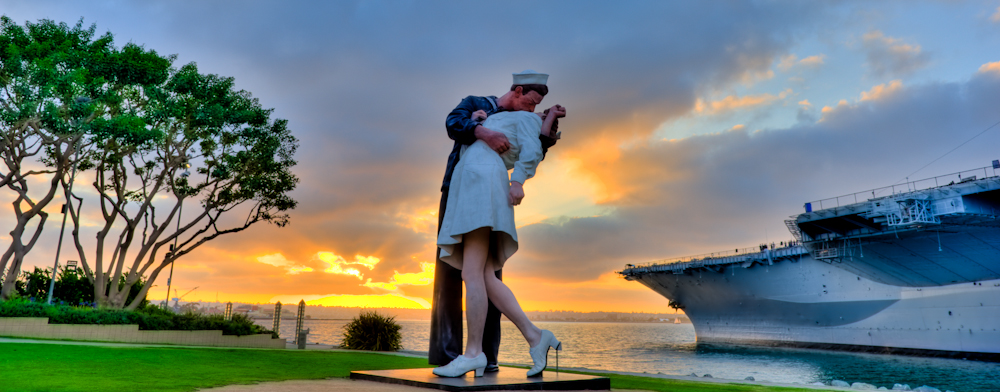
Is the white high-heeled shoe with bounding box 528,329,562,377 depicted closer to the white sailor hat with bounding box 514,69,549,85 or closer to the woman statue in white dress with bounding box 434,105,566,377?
the woman statue in white dress with bounding box 434,105,566,377

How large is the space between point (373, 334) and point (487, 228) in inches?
418

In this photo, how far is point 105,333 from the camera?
12.2m

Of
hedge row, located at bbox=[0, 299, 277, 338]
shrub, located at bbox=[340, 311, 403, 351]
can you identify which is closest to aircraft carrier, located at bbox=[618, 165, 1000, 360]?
shrub, located at bbox=[340, 311, 403, 351]

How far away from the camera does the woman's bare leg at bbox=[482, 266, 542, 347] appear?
3.10 metres

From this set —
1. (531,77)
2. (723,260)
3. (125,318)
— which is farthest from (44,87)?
(723,260)

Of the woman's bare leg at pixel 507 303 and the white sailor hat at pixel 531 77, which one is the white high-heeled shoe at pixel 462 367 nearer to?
the woman's bare leg at pixel 507 303

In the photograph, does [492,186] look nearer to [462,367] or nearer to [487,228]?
[487,228]

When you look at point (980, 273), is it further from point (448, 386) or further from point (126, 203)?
point (126, 203)

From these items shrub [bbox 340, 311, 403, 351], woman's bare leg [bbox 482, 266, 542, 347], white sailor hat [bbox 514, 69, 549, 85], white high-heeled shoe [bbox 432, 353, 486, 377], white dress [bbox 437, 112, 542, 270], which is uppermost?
white sailor hat [bbox 514, 69, 549, 85]

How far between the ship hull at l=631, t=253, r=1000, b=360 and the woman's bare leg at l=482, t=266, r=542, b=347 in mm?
30955

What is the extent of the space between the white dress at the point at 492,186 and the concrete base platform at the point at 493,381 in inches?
29.2

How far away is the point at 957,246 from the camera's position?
76.5 feet

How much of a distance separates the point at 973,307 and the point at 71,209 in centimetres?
3896

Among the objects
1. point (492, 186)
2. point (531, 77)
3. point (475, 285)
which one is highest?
point (531, 77)
